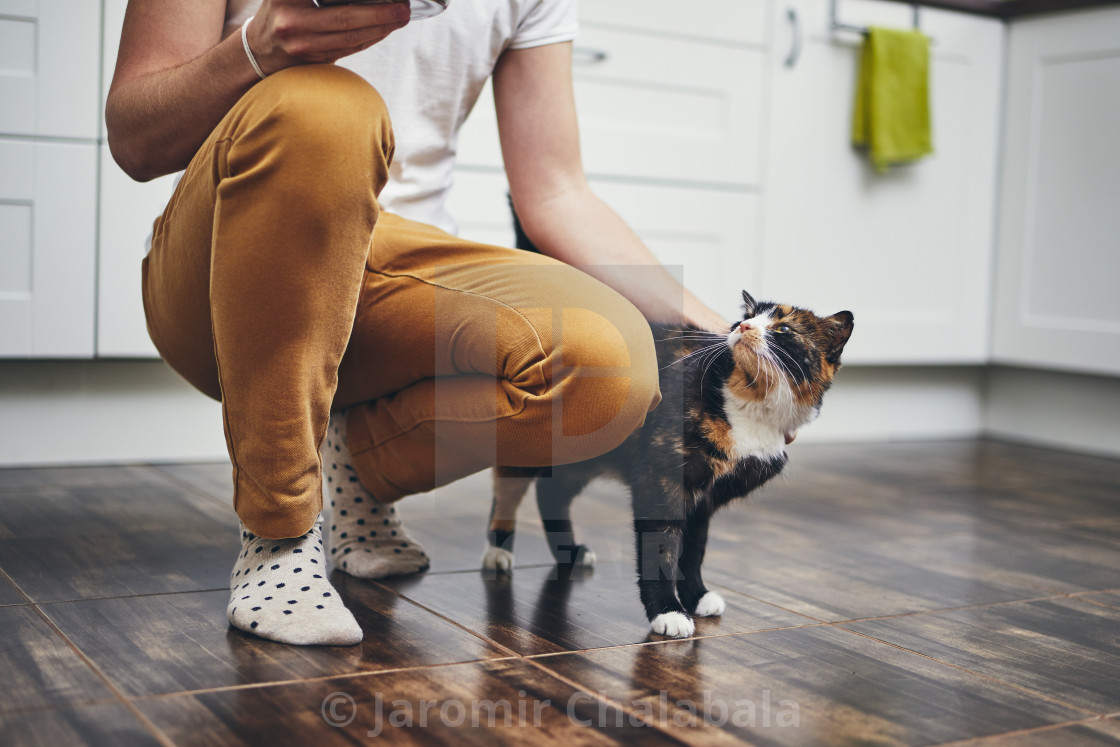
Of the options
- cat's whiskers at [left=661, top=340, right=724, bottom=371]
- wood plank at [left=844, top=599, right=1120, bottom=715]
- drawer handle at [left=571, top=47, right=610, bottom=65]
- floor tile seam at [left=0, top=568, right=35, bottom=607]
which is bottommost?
wood plank at [left=844, top=599, right=1120, bottom=715]

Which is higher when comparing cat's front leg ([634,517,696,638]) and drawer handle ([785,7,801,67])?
drawer handle ([785,7,801,67])

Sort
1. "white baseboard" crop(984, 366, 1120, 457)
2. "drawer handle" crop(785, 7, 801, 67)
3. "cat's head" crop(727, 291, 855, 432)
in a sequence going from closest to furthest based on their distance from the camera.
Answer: "cat's head" crop(727, 291, 855, 432)
"drawer handle" crop(785, 7, 801, 67)
"white baseboard" crop(984, 366, 1120, 457)

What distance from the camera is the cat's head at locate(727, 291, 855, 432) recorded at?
1087 millimetres

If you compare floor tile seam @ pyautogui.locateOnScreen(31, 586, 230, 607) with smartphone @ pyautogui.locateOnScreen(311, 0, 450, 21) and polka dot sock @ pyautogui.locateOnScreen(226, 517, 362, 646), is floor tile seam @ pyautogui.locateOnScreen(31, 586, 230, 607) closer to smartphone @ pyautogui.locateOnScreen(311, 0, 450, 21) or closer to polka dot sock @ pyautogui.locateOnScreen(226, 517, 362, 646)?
polka dot sock @ pyautogui.locateOnScreen(226, 517, 362, 646)

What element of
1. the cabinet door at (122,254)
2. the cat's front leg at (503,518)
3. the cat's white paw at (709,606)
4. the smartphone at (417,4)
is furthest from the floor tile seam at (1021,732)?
the cabinet door at (122,254)

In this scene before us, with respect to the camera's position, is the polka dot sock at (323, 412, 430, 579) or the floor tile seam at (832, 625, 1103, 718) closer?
the floor tile seam at (832, 625, 1103, 718)

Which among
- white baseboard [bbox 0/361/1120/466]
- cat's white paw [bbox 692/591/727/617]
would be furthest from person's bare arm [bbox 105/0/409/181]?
white baseboard [bbox 0/361/1120/466]

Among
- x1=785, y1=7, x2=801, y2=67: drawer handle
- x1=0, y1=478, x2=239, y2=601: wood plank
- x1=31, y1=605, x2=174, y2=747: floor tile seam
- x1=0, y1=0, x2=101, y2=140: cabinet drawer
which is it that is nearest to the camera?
x1=31, y1=605, x2=174, y2=747: floor tile seam

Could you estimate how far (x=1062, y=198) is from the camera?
8.61 feet

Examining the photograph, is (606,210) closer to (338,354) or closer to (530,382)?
(530,382)

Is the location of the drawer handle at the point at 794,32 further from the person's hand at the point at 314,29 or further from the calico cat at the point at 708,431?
the person's hand at the point at 314,29

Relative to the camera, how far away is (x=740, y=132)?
247cm

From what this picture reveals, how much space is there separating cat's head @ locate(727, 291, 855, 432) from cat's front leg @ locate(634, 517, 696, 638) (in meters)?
0.16

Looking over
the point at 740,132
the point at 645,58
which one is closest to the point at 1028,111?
the point at 740,132
